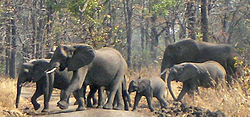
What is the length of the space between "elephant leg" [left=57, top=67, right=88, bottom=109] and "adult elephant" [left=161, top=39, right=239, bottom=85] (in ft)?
13.3

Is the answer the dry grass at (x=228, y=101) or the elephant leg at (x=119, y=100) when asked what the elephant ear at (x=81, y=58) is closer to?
the elephant leg at (x=119, y=100)

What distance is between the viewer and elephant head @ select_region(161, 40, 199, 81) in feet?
47.3

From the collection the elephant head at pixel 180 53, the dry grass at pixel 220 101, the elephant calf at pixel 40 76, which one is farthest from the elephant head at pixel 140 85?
the elephant head at pixel 180 53

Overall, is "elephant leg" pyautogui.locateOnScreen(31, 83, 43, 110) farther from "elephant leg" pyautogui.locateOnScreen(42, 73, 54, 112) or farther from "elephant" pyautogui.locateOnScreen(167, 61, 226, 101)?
"elephant" pyautogui.locateOnScreen(167, 61, 226, 101)

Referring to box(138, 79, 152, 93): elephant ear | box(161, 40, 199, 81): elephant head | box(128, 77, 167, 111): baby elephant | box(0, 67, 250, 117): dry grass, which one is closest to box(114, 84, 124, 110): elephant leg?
box(128, 77, 167, 111): baby elephant

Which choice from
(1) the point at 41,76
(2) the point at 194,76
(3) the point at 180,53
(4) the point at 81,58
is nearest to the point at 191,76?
(2) the point at 194,76

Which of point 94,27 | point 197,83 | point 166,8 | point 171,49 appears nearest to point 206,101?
point 197,83

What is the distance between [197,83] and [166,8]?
61.7ft

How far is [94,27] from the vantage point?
23.5 m

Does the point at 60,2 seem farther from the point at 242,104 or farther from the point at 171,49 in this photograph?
the point at 242,104

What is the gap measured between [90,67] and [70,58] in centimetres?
55

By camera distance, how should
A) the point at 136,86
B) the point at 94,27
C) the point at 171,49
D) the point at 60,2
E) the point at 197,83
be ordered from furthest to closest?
1. the point at 60,2
2. the point at 94,27
3. the point at 171,49
4. the point at 197,83
5. the point at 136,86

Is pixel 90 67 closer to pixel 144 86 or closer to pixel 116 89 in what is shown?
pixel 116 89

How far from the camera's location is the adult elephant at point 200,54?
46.1ft
